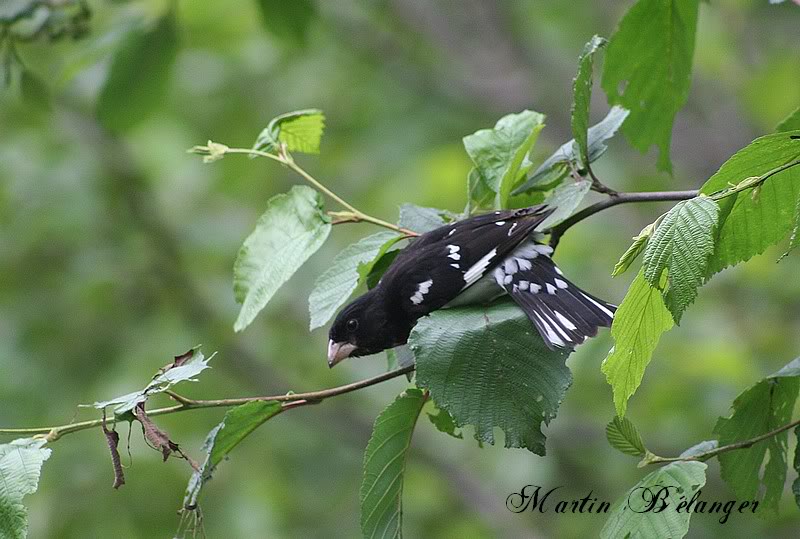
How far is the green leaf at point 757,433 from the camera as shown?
7.20 feet

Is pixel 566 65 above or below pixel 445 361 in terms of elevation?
below

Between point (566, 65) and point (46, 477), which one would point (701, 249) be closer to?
point (46, 477)

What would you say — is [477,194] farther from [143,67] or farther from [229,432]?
[143,67]

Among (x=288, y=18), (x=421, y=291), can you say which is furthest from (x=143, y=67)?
(x=421, y=291)

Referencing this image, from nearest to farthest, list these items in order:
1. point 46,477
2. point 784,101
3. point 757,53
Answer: point 46,477 < point 784,101 < point 757,53

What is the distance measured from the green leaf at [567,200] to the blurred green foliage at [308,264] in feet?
9.69

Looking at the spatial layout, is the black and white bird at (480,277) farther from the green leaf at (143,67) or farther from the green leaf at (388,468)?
the green leaf at (143,67)

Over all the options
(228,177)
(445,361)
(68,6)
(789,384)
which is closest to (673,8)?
(789,384)

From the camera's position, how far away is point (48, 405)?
20.6ft

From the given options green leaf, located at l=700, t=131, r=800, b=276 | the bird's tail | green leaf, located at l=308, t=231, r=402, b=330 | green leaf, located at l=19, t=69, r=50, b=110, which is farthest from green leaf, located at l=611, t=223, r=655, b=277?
green leaf, located at l=19, t=69, r=50, b=110

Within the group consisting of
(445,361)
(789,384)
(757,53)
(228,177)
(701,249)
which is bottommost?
(228,177)

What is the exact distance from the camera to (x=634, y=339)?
5.96 ft

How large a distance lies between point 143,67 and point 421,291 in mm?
1703

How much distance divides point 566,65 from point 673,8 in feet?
21.2
